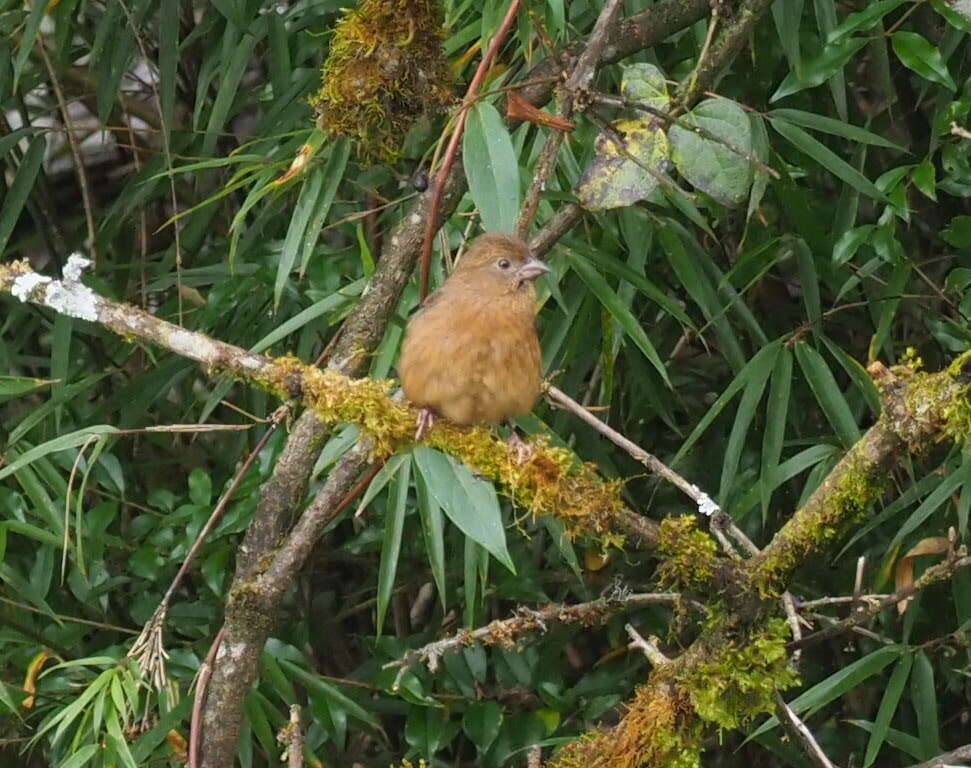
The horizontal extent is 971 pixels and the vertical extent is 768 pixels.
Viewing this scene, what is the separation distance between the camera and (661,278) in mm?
4055

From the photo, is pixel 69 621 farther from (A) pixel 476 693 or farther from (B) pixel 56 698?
(A) pixel 476 693

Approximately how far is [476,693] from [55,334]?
1.43 meters

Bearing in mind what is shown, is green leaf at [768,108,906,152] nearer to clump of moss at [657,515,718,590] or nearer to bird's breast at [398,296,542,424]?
bird's breast at [398,296,542,424]

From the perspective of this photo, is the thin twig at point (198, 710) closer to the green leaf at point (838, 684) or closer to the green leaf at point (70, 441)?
the green leaf at point (70, 441)

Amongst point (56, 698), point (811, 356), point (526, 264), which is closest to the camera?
point (526, 264)

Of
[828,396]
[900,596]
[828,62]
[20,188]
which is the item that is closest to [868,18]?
[828,62]

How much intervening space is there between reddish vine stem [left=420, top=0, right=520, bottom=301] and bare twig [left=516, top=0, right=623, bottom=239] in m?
0.15

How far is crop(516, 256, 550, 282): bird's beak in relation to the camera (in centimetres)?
301

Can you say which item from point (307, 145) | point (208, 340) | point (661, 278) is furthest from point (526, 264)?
point (661, 278)

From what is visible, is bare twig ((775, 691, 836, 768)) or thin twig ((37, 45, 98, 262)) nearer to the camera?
bare twig ((775, 691, 836, 768))

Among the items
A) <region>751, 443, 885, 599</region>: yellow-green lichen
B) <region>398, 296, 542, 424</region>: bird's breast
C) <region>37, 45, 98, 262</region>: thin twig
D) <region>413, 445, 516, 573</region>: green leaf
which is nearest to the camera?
<region>751, 443, 885, 599</region>: yellow-green lichen

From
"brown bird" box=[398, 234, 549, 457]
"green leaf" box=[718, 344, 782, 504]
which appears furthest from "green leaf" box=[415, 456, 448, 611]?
"green leaf" box=[718, 344, 782, 504]

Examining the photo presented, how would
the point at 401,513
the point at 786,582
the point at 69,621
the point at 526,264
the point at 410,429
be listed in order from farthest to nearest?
the point at 69,621, the point at 401,513, the point at 526,264, the point at 410,429, the point at 786,582

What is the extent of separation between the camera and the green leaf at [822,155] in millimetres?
3256
